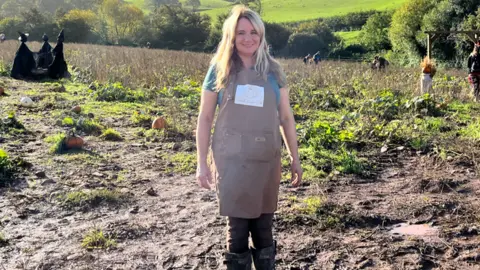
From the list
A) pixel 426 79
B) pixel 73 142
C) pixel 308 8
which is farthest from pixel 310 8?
pixel 73 142

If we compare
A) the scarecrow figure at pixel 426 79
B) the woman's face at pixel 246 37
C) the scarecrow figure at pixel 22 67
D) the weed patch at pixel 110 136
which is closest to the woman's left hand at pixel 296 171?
the woman's face at pixel 246 37

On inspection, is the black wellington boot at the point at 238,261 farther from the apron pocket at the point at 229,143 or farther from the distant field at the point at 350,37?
the distant field at the point at 350,37

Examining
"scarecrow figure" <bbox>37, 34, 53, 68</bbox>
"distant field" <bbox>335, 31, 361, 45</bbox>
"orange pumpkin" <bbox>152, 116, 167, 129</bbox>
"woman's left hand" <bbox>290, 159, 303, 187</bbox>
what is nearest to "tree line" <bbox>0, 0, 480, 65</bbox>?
"distant field" <bbox>335, 31, 361, 45</bbox>

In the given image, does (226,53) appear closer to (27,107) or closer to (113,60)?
(27,107)

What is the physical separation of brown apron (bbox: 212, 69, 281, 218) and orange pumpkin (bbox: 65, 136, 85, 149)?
416 cm

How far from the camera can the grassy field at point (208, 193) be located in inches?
136

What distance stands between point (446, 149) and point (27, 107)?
7640mm

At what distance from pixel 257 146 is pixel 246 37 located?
589 millimetres

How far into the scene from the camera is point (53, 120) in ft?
Answer: 26.6

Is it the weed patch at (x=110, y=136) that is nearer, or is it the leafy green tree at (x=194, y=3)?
the weed patch at (x=110, y=136)

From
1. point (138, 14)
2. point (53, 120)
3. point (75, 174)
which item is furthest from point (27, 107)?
point (138, 14)

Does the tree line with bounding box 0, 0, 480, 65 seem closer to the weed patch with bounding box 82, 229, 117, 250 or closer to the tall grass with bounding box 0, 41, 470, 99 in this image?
the tall grass with bounding box 0, 41, 470, 99

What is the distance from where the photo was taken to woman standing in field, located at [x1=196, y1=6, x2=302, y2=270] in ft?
8.34

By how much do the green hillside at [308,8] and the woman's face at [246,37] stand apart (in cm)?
5416
